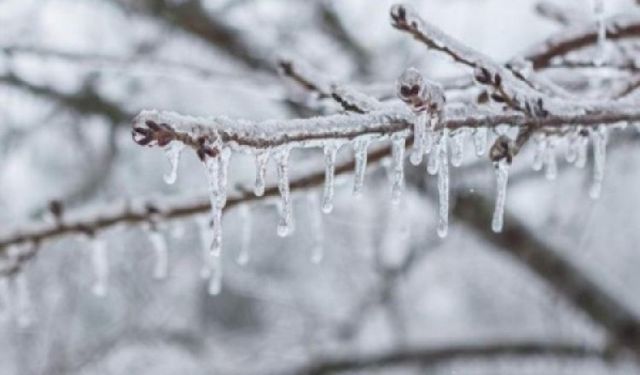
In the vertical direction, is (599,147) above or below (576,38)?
below

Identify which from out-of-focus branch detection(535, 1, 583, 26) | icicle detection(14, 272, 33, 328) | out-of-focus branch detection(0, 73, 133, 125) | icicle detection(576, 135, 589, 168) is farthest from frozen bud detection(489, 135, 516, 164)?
out-of-focus branch detection(0, 73, 133, 125)

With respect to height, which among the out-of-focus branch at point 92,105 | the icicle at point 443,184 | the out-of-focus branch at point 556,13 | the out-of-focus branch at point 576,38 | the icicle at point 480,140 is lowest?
the icicle at point 443,184

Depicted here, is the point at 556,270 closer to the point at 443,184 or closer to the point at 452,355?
the point at 452,355

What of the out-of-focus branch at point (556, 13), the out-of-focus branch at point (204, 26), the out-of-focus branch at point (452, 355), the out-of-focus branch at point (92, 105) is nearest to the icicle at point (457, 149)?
the out-of-focus branch at point (556, 13)

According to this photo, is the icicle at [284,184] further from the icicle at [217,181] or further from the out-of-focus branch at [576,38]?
the out-of-focus branch at [576,38]

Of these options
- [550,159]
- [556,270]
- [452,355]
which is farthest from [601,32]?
[452,355]

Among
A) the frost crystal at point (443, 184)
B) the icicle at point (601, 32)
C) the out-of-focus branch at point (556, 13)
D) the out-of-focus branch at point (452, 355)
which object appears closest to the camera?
the frost crystal at point (443, 184)

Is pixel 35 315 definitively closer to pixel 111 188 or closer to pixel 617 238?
pixel 111 188
